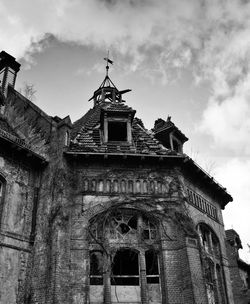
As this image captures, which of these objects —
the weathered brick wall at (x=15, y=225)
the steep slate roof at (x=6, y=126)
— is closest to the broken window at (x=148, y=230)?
the weathered brick wall at (x=15, y=225)

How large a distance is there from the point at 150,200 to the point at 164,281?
292 centimetres

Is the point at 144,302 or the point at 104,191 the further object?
the point at 104,191

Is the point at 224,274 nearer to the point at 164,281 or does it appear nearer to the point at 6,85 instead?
the point at 164,281

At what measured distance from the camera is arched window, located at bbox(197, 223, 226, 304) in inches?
551

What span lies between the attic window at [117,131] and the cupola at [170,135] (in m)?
1.70

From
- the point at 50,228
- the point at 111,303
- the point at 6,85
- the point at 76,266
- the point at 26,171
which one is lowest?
the point at 111,303

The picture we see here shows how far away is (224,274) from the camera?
1503cm

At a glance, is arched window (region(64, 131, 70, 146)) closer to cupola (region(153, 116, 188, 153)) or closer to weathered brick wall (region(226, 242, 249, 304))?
cupola (region(153, 116, 188, 153))

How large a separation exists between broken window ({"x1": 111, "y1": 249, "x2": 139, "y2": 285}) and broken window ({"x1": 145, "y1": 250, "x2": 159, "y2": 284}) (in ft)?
1.31

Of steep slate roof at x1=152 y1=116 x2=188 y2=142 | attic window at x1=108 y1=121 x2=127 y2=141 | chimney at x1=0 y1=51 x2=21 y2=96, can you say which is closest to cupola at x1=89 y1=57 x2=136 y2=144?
attic window at x1=108 y1=121 x2=127 y2=141

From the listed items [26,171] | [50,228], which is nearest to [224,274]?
[50,228]

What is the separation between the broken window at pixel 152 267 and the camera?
12.5 meters

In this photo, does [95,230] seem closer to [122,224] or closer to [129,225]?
[122,224]

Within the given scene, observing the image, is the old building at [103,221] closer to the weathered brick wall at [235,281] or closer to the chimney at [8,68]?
the weathered brick wall at [235,281]
